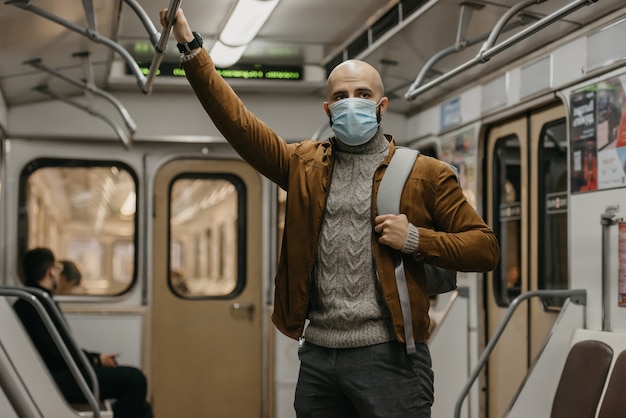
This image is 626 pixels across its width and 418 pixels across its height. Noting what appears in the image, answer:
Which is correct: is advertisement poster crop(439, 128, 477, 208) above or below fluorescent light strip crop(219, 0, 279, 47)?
below

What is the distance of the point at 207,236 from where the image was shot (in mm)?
7516

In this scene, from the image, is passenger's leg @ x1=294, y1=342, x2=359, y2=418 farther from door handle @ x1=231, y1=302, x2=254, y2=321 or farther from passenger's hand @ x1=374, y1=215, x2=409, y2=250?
door handle @ x1=231, y1=302, x2=254, y2=321

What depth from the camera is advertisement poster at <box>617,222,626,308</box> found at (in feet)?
14.3

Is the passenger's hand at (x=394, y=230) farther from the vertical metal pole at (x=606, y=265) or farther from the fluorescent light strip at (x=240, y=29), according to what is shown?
the fluorescent light strip at (x=240, y=29)

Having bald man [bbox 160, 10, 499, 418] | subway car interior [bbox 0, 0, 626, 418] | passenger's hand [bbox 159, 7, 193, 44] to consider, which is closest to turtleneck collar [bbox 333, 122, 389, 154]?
bald man [bbox 160, 10, 499, 418]

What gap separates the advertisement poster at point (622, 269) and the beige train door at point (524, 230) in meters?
0.75

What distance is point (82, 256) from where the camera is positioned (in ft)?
23.3

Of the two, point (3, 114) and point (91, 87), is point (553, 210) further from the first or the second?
point (3, 114)

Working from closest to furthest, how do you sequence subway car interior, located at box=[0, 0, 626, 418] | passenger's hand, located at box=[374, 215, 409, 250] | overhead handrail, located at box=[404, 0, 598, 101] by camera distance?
passenger's hand, located at box=[374, 215, 409, 250] < overhead handrail, located at box=[404, 0, 598, 101] < subway car interior, located at box=[0, 0, 626, 418]

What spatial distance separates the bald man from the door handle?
5074 millimetres

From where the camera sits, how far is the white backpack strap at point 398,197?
214 cm

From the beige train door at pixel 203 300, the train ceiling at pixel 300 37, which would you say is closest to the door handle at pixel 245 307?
the beige train door at pixel 203 300

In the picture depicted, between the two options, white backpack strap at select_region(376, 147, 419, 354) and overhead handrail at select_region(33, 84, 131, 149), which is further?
overhead handrail at select_region(33, 84, 131, 149)

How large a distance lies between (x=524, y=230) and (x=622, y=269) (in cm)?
115
